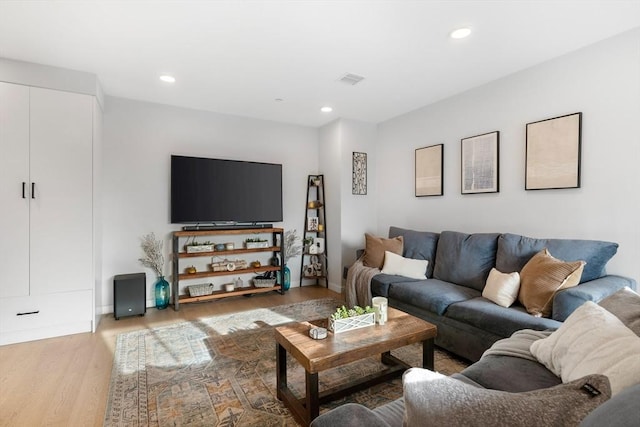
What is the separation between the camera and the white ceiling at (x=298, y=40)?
2014mm

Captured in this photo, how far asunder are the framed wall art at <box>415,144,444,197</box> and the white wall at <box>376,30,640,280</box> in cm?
7

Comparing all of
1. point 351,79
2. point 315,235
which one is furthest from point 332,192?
point 351,79

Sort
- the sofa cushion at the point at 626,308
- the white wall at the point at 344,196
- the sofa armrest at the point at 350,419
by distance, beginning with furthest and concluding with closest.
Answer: the white wall at the point at 344,196 < the sofa cushion at the point at 626,308 < the sofa armrest at the point at 350,419

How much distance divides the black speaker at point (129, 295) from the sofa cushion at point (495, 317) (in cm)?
312

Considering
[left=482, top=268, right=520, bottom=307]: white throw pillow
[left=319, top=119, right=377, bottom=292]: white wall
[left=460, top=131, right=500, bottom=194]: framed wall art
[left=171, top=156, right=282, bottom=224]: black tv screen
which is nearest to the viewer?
[left=482, top=268, right=520, bottom=307]: white throw pillow

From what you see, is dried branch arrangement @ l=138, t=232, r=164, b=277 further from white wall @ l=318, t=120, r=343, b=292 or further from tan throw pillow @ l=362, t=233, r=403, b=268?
tan throw pillow @ l=362, t=233, r=403, b=268

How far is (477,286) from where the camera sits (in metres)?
2.82

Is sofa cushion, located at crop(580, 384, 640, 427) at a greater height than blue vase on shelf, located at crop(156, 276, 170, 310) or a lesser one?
greater

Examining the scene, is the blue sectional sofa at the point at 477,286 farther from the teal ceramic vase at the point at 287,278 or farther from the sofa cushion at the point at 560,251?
the teal ceramic vase at the point at 287,278

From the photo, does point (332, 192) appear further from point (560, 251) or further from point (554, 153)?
point (560, 251)

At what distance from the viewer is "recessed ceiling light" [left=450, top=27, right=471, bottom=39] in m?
2.23

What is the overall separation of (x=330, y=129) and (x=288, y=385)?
11.5 ft

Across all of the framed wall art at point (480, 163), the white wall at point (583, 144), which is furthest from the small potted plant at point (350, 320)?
the framed wall art at point (480, 163)

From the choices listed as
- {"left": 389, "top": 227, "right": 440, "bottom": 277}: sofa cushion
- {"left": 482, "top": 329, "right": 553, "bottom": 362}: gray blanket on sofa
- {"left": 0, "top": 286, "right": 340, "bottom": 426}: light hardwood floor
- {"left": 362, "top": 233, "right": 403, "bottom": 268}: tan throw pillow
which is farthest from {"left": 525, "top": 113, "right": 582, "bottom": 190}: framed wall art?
{"left": 0, "top": 286, "right": 340, "bottom": 426}: light hardwood floor
